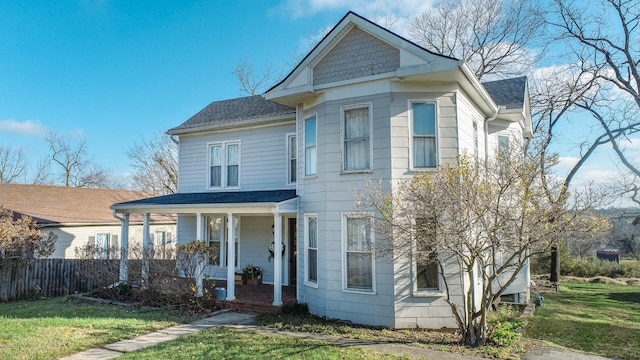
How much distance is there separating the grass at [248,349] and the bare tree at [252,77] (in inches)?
867

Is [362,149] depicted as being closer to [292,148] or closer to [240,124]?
[292,148]

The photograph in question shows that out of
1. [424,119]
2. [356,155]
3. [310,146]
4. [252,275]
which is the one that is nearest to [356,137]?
[356,155]

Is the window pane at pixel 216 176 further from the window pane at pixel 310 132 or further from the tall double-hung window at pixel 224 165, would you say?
the window pane at pixel 310 132

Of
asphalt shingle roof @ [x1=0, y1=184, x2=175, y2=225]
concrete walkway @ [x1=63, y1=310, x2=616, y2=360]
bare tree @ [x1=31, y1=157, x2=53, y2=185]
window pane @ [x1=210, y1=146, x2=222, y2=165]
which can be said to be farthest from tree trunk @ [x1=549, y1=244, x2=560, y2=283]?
bare tree @ [x1=31, y1=157, x2=53, y2=185]

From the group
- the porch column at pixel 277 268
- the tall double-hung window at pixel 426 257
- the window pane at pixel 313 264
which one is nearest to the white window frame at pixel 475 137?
the tall double-hung window at pixel 426 257

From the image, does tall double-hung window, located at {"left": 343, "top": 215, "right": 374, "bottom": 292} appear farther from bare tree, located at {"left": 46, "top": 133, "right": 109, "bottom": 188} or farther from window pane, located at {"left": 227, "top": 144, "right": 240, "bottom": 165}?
bare tree, located at {"left": 46, "top": 133, "right": 109, "bottom": 188}

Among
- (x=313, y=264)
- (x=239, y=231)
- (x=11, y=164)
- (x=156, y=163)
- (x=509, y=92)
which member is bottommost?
(x=313, y=264)

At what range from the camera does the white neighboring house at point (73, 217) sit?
56.5ft

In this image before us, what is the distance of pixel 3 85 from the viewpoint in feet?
102

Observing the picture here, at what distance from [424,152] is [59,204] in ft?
60.4

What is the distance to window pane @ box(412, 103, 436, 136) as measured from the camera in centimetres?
931

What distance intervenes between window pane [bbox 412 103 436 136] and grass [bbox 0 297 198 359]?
727 centimetres

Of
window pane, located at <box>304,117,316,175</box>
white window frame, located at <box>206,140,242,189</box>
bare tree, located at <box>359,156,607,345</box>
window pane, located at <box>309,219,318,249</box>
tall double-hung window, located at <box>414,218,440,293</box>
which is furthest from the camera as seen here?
white window frame, located at <box>206,140,242,189</box>

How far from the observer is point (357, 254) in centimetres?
931
